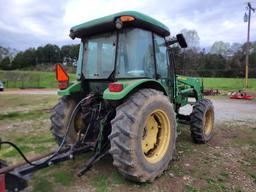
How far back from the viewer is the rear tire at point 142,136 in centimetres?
312

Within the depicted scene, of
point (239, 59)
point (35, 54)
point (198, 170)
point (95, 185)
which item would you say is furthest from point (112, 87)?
point (35, 54)

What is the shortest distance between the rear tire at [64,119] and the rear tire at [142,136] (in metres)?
1.28

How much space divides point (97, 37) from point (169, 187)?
2.48m

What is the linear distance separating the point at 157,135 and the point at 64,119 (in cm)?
154

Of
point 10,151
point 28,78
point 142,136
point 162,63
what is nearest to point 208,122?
point 162,63

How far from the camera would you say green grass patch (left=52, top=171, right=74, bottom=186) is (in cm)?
349

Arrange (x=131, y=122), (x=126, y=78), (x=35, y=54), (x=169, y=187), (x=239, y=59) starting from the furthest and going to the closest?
(x=35, y=54) → (x=239, y=59) → (x=126, y=78) → (x=169, y=187) → (x=131, y=122)

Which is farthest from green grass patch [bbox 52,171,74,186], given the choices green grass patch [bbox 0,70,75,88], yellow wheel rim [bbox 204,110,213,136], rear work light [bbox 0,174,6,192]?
green grass patch [bbox 0,70,75,88]

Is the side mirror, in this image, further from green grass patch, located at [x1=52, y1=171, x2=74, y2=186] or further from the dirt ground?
green grass patch, located at [x1=52, y1=171, x2=74, y2=186]

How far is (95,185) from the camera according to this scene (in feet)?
11.2

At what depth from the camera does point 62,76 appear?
3.98 m

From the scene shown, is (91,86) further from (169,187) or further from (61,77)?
(169,187)

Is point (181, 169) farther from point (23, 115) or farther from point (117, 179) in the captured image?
point (23, 115)

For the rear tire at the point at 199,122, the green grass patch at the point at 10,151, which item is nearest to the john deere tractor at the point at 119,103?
the rear tire at the point at 199,122
